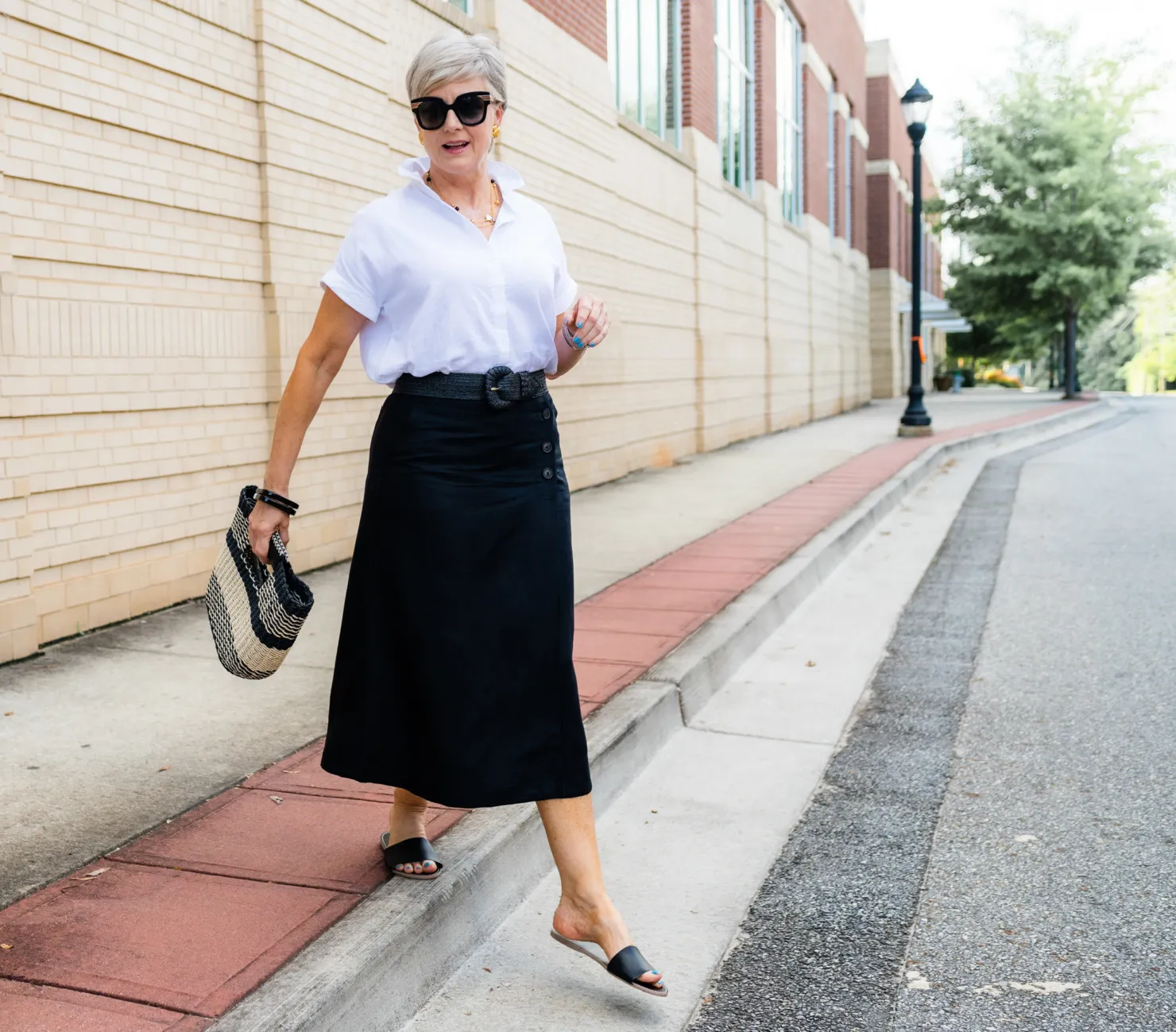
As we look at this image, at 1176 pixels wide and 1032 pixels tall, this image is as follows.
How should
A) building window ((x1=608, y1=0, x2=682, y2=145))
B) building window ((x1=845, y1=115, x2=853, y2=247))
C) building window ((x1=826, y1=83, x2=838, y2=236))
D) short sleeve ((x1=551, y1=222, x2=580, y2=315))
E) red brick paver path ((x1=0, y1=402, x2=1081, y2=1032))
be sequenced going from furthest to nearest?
building window ((x1=845, y1=115, x2=853, y2=247))
building window ((x1=826, y1=83, x2=838, y2=236))
building window ((x1=608, y1=0, x2=682, y2=145))
short sleeve ((x1=551, y1=222, x2=580, y2=315))
red brick paver path ((x1=0, y1=402, x2=1081, y2=1032))

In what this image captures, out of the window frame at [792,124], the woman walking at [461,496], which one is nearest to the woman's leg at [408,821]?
the woman walking at [461,496]

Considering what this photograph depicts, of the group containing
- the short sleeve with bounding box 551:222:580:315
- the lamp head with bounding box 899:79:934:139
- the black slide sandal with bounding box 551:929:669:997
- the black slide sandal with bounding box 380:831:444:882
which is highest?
the lamp head with bounding box 899:79:934:139

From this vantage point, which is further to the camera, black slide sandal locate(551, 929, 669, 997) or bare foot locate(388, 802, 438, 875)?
bare foot locate(388, 802, 438, 875)

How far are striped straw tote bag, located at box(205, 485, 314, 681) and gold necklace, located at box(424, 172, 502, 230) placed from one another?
2.62 ft

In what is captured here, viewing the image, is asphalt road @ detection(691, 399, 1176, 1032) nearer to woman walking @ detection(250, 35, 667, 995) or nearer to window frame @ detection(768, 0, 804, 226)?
woman walking @ detection(250, 35, 667, 995)

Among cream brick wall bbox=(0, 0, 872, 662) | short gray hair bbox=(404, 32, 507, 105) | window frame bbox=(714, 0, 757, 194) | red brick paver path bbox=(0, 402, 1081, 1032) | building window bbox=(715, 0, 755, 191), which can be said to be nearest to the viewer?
red brick paver path bbox=(0, 402, 1081, 1032)

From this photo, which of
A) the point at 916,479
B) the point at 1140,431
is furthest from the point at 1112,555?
the point at 1140,431

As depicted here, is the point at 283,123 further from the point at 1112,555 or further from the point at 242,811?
the point at 1112,555

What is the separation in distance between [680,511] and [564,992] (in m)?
8.02

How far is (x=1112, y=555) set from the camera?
910 centimetres

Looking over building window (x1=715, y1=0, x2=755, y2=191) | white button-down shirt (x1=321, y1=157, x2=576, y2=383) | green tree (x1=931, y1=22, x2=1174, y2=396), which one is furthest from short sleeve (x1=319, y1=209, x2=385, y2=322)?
green tree (x1=931, y1=22, x2=1174, y2=396)

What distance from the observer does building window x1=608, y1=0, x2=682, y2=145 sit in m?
14.6

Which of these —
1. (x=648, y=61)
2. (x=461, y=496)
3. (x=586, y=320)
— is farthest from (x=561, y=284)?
(x=648, y=61)

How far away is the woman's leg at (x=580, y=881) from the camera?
116 inches
